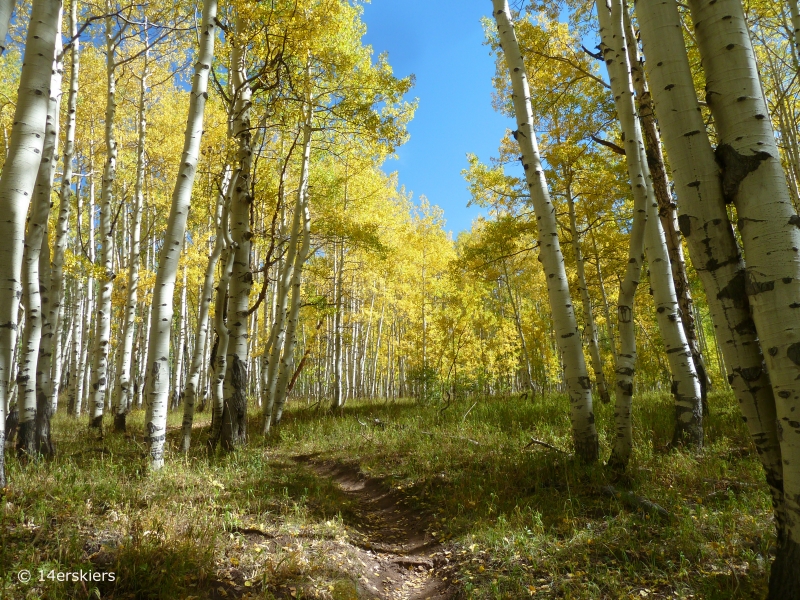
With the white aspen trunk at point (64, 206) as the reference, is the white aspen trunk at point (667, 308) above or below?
below

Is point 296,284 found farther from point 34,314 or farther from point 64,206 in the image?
point 34,314

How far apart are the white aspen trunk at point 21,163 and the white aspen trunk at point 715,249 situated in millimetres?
4806

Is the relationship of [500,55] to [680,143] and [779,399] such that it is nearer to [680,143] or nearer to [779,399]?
[680,143]

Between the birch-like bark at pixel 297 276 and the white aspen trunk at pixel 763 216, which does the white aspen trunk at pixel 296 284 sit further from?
the white aspen trunk at pixel 763 216

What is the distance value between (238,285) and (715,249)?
6.15m

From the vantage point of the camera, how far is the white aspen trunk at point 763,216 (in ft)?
5.85

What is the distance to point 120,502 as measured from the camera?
11.2 feet

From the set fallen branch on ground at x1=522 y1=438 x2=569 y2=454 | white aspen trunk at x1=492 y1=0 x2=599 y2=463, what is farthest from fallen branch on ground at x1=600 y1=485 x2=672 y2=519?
fallen branch on ground at x1=522 y1=438 x2=569 y2=454

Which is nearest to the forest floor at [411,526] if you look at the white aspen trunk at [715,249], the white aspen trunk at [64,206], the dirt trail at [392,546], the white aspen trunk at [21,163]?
the dirt trail at [392,546]

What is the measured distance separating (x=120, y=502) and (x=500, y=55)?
10467 millimetres

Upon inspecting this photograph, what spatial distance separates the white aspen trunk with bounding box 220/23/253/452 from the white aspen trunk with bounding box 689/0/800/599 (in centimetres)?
601

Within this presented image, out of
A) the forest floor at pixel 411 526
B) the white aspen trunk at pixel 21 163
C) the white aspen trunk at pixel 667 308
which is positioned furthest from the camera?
the white aspen trunk at pixel 667 308

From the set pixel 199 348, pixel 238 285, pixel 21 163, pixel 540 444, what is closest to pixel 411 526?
pixel 540 444

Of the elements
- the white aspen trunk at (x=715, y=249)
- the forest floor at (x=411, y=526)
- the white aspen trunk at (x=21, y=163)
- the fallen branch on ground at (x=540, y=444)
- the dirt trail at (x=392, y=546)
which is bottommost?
the dirt trail at (x=392, y=546)
